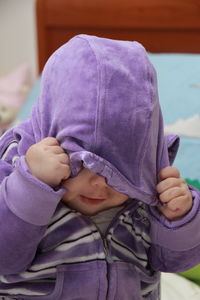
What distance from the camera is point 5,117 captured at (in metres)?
1.95

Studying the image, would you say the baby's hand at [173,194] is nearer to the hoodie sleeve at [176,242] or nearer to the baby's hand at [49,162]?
the hoodie sleeve at [176,242]

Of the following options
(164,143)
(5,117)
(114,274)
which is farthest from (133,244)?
(5,117)

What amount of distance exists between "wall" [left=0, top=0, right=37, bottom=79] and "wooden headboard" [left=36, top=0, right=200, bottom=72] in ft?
1.24

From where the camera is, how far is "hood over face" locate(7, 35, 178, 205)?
0.58 meters

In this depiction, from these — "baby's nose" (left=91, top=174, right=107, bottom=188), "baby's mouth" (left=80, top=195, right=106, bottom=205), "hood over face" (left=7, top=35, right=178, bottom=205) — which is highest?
"hood over face" (left=7, top=35, right=178, bottom=205)

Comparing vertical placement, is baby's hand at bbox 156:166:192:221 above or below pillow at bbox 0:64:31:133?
above

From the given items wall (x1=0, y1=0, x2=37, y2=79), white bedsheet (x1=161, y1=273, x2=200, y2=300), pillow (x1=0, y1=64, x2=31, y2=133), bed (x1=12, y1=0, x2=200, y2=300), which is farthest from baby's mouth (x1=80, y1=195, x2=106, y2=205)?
wall (x1=0, y1=0, x2=37, y2=79)

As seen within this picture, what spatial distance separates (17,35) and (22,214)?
5.53 feet

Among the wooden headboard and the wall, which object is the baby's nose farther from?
the wall

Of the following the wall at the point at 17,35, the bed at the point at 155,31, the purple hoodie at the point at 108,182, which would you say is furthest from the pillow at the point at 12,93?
the purple hoodie at the point at 108,182

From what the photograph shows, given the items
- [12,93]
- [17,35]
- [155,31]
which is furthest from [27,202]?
[17,35]

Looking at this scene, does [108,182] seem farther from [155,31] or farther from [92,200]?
[155,31]

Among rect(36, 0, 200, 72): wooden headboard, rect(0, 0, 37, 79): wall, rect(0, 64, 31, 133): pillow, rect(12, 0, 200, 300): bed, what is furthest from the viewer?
rect(0, 0, 37, 79): wall

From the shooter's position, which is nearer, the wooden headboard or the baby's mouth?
the baby's mouth
